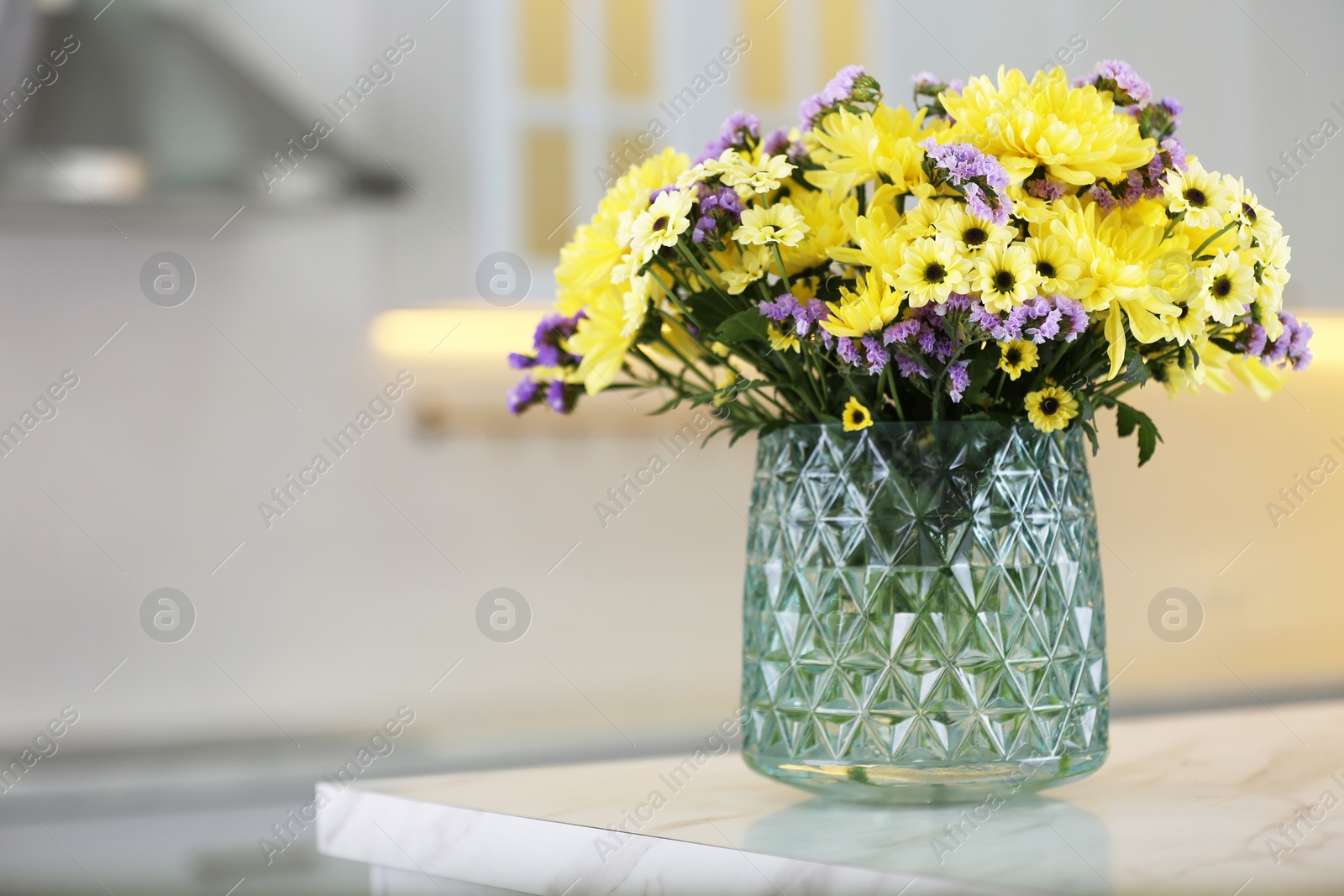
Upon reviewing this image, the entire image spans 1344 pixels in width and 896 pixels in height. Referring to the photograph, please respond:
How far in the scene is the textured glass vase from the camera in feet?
2.06

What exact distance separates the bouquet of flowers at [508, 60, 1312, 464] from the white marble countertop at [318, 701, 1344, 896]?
207 millimetres

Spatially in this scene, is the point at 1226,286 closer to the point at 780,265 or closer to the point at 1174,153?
the point at 1174,153

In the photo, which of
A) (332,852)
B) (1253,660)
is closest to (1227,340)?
(332,852)

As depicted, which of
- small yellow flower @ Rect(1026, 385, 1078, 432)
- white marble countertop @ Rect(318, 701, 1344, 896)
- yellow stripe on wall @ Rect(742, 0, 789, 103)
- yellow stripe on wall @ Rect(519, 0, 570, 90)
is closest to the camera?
white marble countertop @ Rect(318, 701, 1344, 896)

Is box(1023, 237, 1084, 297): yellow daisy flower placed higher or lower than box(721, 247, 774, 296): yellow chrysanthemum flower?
lower

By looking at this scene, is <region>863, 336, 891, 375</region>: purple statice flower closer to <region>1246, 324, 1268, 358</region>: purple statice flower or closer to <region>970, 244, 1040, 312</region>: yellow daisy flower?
<region>970, 244, 1040, 312</region>: yellow daisy flower

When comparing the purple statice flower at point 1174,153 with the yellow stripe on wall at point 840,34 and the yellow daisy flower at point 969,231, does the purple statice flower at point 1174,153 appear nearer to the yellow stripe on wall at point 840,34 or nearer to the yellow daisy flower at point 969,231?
the yellow daisy flower at point 969,231

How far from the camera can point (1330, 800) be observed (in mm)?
681

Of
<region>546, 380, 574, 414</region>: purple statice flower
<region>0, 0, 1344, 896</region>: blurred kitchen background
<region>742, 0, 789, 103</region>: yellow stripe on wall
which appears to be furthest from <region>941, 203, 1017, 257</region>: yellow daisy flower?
<region>742, 0, 789, 103</region>: yellow stripe on wall

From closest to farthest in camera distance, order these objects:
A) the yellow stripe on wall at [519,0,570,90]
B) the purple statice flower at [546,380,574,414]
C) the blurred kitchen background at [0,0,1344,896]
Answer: the purple statice flower at [546,380,574,414] < the blurred kitchen background at [0,0,1344,896] < the yellow stripe on wall at [519,0,570,90]

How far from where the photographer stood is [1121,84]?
67 centimetres

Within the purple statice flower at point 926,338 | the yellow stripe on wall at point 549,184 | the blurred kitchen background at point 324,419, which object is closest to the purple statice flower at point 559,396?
the purple statice flower at point 926,338

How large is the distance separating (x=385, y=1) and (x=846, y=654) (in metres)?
2.05

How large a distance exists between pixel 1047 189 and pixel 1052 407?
112 mm
